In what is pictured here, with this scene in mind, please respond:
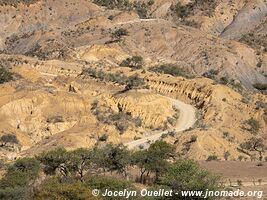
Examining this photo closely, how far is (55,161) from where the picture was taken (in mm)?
43625

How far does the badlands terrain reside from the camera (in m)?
58.8

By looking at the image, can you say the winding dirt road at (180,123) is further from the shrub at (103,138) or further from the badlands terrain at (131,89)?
the shrub at (103,138)

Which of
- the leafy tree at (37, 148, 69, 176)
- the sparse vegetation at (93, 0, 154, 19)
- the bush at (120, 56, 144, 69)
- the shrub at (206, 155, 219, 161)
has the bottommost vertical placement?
the sparse vegetation at (93, 0, 154, 19)

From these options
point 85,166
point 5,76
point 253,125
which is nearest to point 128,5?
point 5,76

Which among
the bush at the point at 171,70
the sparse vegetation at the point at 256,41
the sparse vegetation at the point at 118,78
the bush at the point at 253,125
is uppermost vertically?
the bush at the point at 253,125

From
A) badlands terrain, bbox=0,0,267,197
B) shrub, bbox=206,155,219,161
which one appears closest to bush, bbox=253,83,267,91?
badlands terrain, bbox=0,0,267,197

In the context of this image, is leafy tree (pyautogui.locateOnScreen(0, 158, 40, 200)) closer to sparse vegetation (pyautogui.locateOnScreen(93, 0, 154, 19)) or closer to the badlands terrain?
the badlands terrain

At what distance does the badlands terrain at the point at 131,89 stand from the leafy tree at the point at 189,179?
1895cm

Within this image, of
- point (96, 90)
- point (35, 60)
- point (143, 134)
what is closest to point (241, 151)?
point (143, 134)

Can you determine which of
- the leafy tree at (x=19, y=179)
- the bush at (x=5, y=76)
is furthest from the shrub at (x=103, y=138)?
the bush at (x=5, y=76)

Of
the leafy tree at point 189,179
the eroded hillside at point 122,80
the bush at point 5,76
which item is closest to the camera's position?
the leafy tree at point 189,179

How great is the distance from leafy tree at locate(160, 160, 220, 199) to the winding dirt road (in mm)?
22844

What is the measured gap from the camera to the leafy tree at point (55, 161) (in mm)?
43562

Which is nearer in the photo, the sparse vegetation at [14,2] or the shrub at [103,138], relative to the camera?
the shrub at [103,138]
